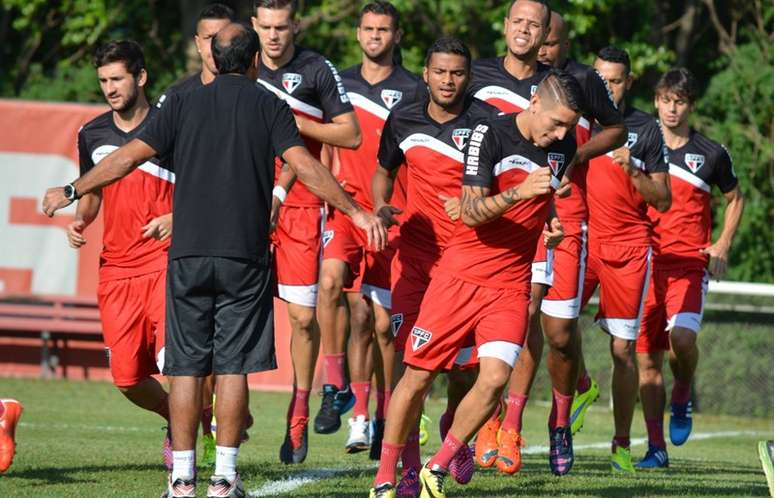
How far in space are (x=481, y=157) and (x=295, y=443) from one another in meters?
3.33

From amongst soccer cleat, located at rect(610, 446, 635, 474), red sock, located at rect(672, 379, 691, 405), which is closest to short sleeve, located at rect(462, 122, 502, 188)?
soccer cleat, located at rect(610, 446, 635, 474)

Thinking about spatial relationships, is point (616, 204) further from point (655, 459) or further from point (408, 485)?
point (408, 485)

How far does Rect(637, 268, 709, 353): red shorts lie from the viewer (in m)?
12.1

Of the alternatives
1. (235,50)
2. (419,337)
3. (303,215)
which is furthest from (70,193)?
(303,215)

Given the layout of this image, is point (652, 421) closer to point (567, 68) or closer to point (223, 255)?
point (567, 68)

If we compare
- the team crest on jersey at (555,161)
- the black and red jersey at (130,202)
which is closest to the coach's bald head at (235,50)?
the black and red jersey at (130,202)

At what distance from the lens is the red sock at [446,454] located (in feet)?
26.3

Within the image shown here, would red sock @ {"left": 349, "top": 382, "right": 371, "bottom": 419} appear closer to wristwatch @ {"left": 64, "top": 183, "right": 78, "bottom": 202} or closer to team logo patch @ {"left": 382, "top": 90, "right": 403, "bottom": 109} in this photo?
team logo patch @ {"left": 382, "top": 90, "right": 403, "bottom": 109}

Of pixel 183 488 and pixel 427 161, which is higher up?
pixel 427 161

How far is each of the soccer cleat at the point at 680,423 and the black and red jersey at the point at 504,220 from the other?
15.5 feet

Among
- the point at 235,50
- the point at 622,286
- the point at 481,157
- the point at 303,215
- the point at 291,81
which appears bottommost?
the point at 622,286

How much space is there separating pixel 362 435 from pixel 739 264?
12508 millimetres

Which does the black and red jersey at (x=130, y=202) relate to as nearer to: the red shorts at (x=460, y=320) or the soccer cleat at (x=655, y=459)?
the red shorts at (x=460, y=320)

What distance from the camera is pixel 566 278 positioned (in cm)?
1041
